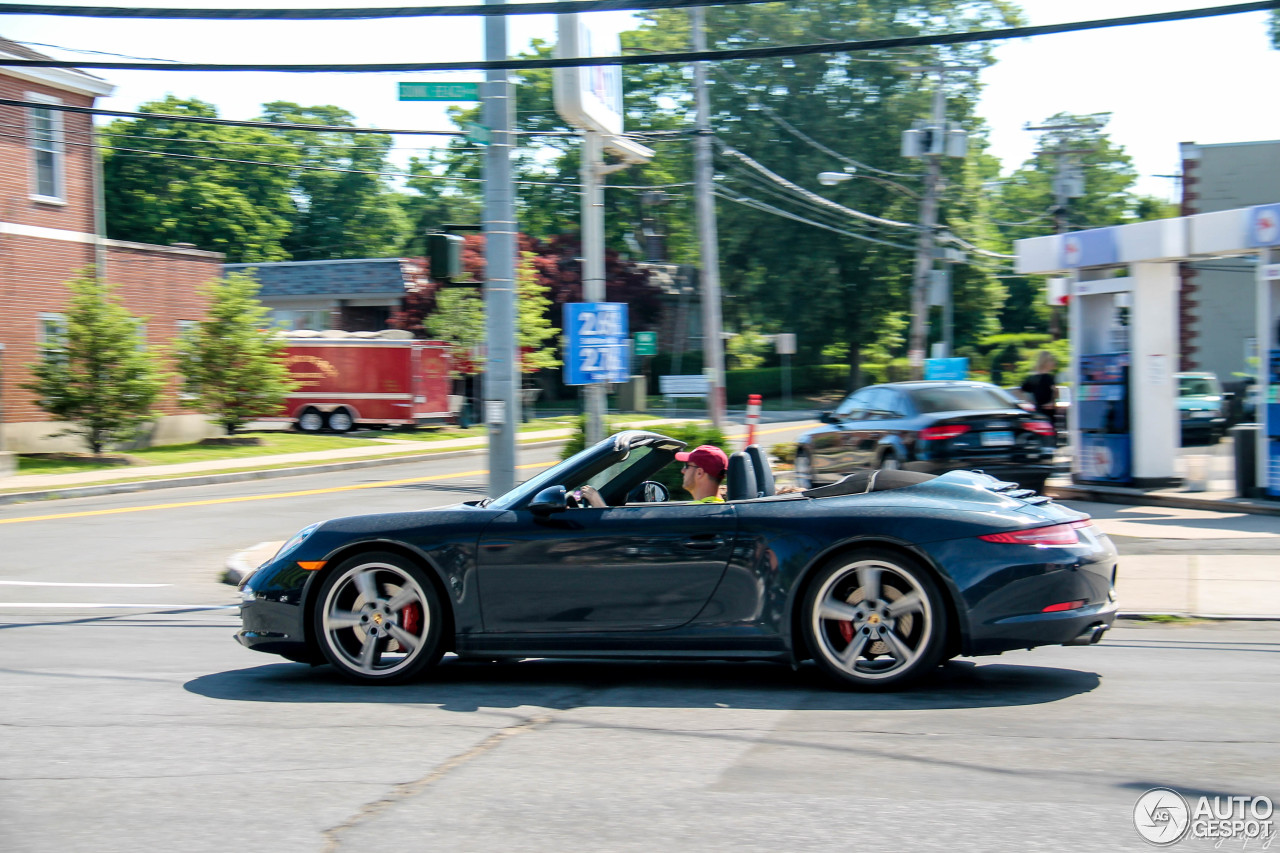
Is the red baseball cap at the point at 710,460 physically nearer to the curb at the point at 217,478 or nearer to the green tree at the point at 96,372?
the curb at the point at 217,478

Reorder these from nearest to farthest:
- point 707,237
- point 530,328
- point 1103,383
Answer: point 1103,383
point 707,237
point 530,328

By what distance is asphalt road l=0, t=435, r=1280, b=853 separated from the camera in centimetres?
387

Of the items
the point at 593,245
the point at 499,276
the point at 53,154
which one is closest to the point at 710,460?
the point at 499,276

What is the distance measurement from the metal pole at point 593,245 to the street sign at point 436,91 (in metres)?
3.48

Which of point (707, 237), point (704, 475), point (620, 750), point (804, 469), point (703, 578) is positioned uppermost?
point (707, 237)

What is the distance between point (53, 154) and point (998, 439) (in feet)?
72.8

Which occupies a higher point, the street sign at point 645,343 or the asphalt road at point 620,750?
the street sign at point 645,343

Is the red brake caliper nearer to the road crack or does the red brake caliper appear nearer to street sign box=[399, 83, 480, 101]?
the road crack

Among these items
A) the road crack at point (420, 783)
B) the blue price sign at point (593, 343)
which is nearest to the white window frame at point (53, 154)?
the blue price sign at point (593, 343)

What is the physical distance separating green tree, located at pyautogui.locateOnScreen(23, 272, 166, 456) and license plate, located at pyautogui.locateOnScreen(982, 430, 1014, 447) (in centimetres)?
1833

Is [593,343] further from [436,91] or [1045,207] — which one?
[1045,207]

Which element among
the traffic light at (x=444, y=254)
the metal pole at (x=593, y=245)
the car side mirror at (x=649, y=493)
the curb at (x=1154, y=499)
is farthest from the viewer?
the metal pole at (x=593, y=245)

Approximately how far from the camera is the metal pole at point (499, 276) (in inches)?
433

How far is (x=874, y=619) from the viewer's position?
5.55m
